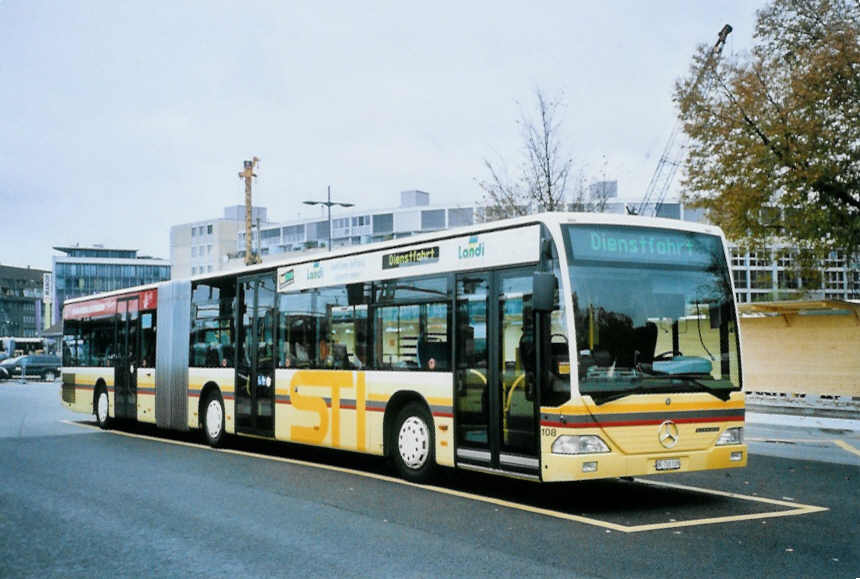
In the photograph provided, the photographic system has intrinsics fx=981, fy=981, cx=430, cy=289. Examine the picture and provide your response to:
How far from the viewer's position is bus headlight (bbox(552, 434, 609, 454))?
9.39 meters

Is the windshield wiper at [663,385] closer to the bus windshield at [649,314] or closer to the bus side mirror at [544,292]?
the bus windshield at [649,314]

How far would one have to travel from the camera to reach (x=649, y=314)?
9.91 m

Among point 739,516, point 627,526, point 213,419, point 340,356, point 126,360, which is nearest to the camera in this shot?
point 627,526

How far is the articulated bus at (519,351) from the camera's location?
9.61 metres

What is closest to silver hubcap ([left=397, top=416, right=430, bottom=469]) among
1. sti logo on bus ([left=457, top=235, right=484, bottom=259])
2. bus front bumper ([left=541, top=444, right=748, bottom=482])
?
sti logo on bus ([left=457, top=235, right=484, bottom=259])

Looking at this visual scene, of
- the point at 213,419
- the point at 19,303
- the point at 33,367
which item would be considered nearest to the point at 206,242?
the point at 19,303

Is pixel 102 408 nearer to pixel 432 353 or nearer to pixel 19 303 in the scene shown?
pixel 432 353

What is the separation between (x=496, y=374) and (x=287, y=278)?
5.72 metres

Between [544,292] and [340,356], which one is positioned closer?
[544,292]

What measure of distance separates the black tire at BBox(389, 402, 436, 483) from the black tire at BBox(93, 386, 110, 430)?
1136cm

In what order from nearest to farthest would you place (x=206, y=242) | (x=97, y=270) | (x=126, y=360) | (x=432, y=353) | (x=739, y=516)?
1. (x=739, y=516)
2. (x=432, y=353)
3. (x=126, y=360)
4. (x=206, y=242)
5. (x=97, y=270)

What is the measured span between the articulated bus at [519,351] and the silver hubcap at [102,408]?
7.51 metres

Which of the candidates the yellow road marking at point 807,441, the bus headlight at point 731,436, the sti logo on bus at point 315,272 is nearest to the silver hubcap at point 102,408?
the sti logo on bus at point 315,272

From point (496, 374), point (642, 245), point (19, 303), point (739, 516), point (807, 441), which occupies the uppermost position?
point (19, 303)
